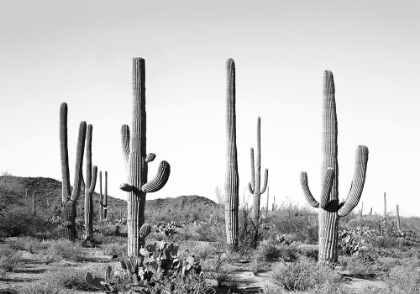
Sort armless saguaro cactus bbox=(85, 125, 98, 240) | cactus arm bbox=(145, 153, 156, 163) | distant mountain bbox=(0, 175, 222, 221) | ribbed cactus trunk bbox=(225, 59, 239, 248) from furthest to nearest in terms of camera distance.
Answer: distant mountain bbox=(0, 175, 222, 221) < armless saguaro cactus bbox=(85, 125, 98, 240) < ribbed cactus trunk bbox=(225, 59, 239, 248) < cactus arm bbox=(145, 153, 156, 163)

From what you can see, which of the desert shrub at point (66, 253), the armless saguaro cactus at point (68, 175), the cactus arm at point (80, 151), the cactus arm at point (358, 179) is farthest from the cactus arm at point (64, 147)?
the cactus arm at point (358, 179)

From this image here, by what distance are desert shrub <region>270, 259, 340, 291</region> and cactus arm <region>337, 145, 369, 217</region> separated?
2.02 meters

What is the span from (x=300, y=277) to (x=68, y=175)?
12.5m

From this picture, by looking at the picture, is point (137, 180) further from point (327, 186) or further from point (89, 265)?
point (327, 186)

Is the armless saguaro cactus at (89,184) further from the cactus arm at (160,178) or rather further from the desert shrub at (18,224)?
the cactus arm at (160,178)

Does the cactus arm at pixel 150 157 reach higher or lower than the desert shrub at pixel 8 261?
higher

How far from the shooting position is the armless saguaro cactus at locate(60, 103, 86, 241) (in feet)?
65.4

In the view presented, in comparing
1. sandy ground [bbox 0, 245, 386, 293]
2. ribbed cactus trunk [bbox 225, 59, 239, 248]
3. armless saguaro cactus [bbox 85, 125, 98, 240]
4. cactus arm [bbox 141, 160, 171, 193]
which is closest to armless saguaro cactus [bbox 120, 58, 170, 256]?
cactus arm [bbox 141, 160, 171, 193]

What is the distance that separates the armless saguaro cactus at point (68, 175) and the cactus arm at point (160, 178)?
349 inches

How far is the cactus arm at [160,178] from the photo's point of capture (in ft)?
38.3

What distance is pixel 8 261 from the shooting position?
44.3 ft

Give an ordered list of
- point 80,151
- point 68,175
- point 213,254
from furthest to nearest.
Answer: point 80,151 → point 68,175 → point 213,254

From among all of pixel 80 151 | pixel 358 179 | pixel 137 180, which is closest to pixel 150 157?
pixel 137 180

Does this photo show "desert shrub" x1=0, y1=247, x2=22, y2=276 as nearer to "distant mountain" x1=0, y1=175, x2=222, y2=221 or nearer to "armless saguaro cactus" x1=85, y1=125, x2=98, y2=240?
"armless saguaro cactus" x1=85, y1=125, x2=98, y2=240
